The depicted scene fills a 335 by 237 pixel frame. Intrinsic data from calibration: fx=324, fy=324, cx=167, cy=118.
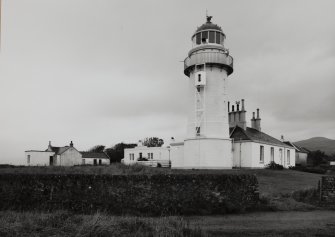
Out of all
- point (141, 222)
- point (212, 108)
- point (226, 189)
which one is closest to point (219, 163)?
point (212, 108)

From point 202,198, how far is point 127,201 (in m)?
2.76

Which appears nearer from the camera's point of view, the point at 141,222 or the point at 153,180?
the point at 141,222

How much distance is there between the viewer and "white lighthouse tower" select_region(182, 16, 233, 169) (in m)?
30.9

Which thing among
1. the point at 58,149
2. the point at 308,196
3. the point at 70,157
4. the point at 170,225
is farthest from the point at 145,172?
the point at 58,149

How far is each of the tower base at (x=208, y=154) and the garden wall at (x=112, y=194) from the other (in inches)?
728

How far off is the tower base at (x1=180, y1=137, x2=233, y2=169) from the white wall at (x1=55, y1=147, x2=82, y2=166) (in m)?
34.2

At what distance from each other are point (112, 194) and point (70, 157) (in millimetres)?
51894

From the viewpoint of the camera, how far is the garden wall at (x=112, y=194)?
11625 millimetres

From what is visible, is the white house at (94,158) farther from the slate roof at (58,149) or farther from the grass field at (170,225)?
the grass field at (170,225)

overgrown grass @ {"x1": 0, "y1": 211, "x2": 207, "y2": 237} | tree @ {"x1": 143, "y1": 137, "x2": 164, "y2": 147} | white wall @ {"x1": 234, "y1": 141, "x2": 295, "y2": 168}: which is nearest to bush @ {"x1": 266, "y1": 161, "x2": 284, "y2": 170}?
white wall @ {"x1": 234, "y1": 141, "x2": 295, "y2": 168}

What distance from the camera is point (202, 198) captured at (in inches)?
473

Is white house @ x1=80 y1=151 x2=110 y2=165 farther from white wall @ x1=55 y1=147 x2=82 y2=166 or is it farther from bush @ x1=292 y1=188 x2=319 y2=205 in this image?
bush @ x1=292 y1=188 x2=319 y2=205

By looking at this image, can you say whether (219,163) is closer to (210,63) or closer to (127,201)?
(210,63)

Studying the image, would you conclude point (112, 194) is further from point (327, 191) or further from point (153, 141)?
point (153, 141)
